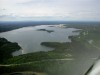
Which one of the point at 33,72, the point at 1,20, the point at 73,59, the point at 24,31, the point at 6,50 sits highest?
the point at 1,20

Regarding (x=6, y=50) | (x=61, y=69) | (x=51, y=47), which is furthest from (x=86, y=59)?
(x=6, y=50)

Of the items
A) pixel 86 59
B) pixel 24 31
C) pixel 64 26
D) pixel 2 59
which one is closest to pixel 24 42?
pixel 24 31

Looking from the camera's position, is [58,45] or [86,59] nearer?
[86,59]

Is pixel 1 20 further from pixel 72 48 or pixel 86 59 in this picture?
pixel 86 59

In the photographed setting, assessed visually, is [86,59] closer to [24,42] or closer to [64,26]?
[64,26]

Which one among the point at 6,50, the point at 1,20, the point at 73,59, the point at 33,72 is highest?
the point at 1,20

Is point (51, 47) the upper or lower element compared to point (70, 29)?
lower
